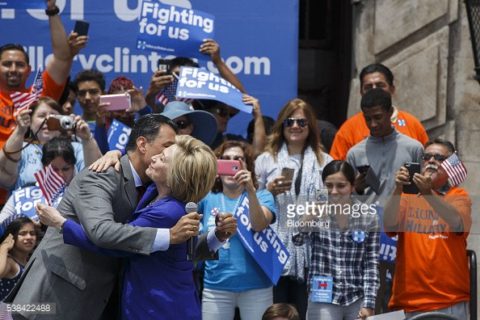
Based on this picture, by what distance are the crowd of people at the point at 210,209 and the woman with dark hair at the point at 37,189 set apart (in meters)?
0.01

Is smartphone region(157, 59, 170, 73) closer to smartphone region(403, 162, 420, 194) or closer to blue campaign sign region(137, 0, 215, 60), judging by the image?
blue campaign sign region(137, 0, 215, 60)

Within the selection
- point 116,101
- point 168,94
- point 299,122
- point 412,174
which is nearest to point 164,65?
point 168,94

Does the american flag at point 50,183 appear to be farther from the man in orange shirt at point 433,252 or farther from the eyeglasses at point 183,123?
the man in orange shirt at point 433,252

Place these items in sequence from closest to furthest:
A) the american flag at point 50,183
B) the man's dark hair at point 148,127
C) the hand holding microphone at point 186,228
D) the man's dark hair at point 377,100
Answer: the hand holding microphone at point 186,228 < the man's dark hair at point 148,127 < the american flag at point 50,183 < the man's dark hair at point 377,100

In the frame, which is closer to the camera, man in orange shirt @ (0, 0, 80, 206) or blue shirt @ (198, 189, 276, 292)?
blue shirt @ (198, 189, 276, 292)

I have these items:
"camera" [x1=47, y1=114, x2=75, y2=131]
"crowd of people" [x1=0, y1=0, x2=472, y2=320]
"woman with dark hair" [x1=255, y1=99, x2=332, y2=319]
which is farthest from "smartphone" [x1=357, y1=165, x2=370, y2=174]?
"camera" [x1=47, y1=114, x2=75, y2=131]

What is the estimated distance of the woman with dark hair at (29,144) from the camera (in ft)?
29.5

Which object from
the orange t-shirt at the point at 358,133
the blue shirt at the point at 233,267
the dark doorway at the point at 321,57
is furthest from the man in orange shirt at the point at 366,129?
the dark doorway at the point at 321,57

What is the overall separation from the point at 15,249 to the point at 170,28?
2.29 m

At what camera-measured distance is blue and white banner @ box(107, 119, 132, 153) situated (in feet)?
28.9

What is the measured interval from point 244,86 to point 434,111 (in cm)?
171

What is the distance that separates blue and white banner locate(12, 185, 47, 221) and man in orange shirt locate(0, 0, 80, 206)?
2.46 feet

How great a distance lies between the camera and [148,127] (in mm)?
6723

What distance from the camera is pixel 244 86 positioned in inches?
429
